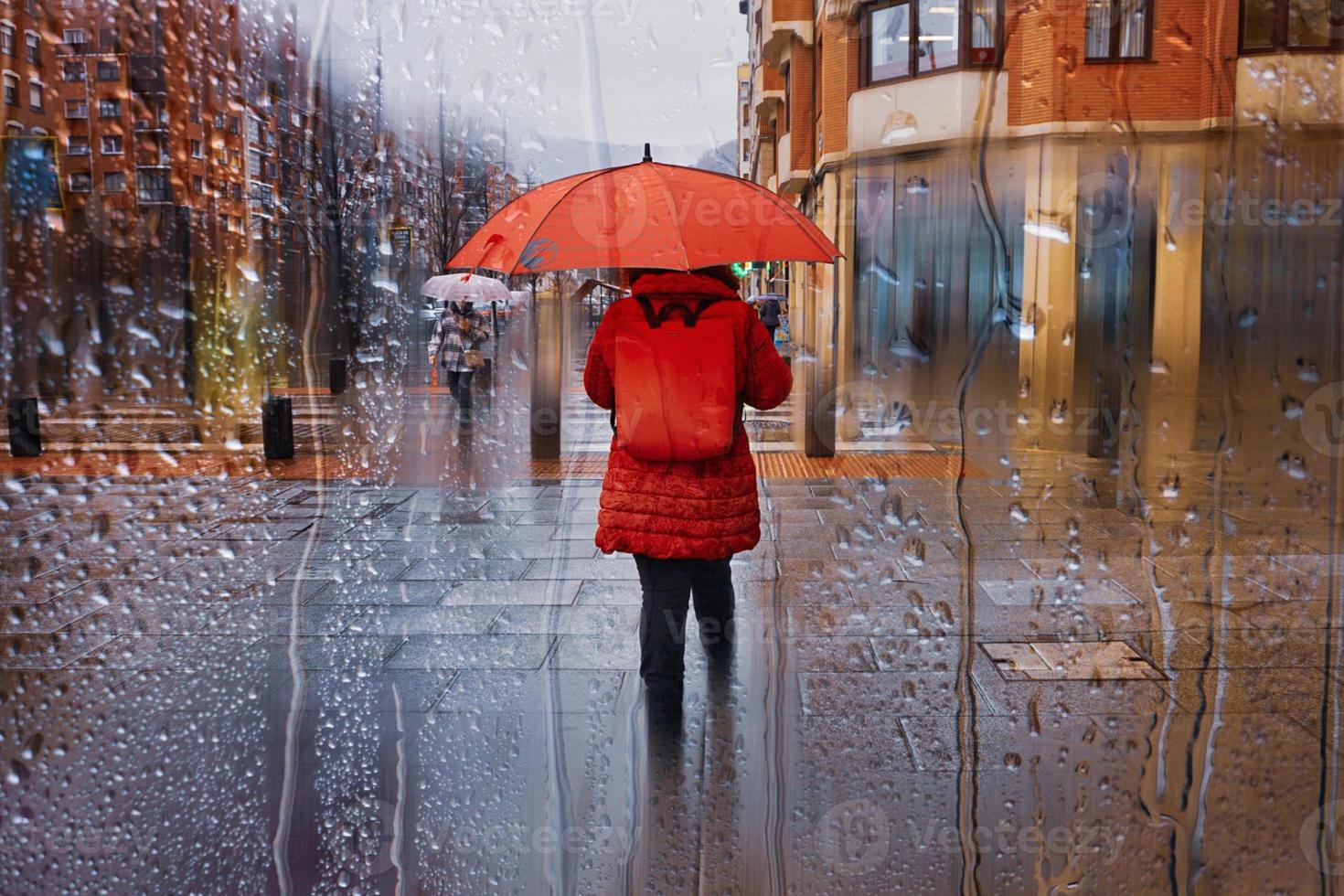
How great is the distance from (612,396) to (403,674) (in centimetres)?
140

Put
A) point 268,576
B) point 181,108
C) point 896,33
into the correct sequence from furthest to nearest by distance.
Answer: point 896,33 < point 181,108 < point 268,576

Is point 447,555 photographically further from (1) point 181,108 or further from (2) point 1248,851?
(1) point 181,108

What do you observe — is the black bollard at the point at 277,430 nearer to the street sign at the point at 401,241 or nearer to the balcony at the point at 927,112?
the street sign at the point at 401,241

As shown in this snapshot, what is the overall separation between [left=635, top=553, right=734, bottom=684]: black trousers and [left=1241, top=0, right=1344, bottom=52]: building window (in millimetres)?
5931

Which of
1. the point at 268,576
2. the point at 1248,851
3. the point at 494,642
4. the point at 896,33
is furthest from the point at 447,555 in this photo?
the point at 896,33

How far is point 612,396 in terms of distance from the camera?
11.0ft

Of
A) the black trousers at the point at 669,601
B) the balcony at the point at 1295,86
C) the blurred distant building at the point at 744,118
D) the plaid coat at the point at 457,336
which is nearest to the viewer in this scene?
the black trousers at the point at 669,601

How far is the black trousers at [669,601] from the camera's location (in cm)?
334

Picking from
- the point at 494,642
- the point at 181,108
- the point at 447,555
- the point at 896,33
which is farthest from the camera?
the point at 896,33

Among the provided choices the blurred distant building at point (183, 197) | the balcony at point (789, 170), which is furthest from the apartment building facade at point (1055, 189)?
the blurred distant building at point (183, 197)

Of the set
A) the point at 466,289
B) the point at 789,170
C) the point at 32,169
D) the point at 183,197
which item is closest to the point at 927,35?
the point at 466,289

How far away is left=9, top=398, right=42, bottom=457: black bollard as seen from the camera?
377 inches

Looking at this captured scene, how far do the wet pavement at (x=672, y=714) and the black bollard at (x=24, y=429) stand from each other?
3.36 m

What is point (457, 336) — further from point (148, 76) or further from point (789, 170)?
point (789, 170)
